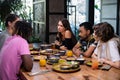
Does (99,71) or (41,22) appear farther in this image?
(41,22)

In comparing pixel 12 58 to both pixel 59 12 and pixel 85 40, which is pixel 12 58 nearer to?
pixel 85 40

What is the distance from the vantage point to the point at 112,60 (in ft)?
9.52

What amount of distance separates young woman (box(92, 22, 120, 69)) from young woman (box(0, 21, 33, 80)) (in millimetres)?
993

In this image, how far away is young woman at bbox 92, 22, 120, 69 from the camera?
2.95 m

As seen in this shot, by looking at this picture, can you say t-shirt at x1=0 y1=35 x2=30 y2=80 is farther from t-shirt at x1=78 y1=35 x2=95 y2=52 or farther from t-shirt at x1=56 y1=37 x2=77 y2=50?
t-shirt at x1=56 y1=37 x2=77 y2=50

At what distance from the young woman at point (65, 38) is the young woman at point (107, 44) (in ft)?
3.48

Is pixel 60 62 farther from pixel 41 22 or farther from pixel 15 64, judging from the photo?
pixel 41 22

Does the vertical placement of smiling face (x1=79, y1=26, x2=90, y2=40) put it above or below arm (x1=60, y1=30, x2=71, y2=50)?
above

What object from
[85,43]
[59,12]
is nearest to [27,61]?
[85,43]

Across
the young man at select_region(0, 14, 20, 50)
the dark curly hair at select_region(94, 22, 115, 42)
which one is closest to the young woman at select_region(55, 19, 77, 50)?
the young man at select_region(0, 14, 20, 50)

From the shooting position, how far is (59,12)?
5980mm

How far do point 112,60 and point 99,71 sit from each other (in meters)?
0.46

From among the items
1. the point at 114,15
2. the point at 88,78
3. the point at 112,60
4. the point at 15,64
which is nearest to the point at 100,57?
the point at 112,60

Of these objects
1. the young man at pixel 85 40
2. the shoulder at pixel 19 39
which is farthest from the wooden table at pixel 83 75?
the young man at pixel 85 40
